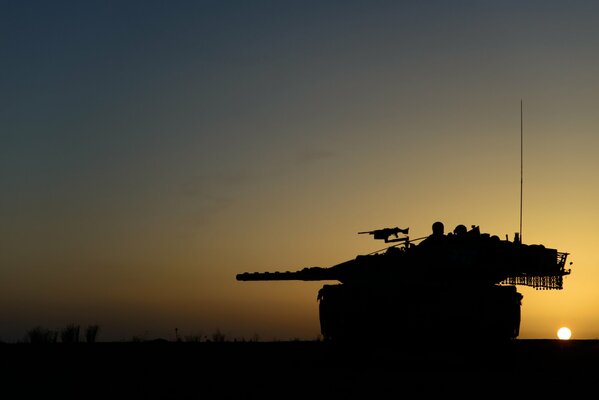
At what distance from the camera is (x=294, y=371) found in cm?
2286

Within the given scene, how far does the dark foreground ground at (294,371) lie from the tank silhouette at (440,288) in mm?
517

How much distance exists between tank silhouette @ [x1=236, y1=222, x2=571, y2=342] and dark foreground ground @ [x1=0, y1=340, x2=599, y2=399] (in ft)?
1.70

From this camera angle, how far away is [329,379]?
2103cm

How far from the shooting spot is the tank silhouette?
26312 millimetres

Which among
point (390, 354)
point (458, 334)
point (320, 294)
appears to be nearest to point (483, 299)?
point (458, 334)

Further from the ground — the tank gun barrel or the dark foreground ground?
the tank gun barrel

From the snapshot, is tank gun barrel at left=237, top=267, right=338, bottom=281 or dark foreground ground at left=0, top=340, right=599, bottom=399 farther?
tank gun barrel at left=237, top=267, right=338, bottom=281

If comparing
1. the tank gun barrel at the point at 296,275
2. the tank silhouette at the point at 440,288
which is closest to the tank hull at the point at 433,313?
the tank silhouette at the point at 440,288

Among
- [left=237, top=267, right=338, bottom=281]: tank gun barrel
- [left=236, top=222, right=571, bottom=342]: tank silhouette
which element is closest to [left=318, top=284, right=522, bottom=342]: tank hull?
[left=236, top=222, right=571, bottom=342]: tank silhouette

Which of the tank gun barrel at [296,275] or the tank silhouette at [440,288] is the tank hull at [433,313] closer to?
the tank silhouette at [440,288]

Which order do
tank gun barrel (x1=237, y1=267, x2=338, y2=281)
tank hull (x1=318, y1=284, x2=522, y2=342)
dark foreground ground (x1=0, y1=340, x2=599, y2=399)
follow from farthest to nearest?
tank gun barrel (x1=237, y1=267, x2=338, y2=281) → tank hull (x1=318, y1=284, x2=522, y2=342) → dark foreground ground (x1=0, y1=340, x2=599, y2=399)

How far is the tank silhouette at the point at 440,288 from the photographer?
26312mm

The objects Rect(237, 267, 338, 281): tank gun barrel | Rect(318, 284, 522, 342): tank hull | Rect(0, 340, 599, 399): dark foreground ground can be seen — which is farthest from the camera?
Rect(237, 267, 338, 281): tank gun barrel

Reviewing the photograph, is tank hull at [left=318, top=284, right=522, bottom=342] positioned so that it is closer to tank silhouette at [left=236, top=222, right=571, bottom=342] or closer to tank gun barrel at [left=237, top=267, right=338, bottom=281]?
tank silhouette at [left=236, top=222, right=571, bottom=342]
